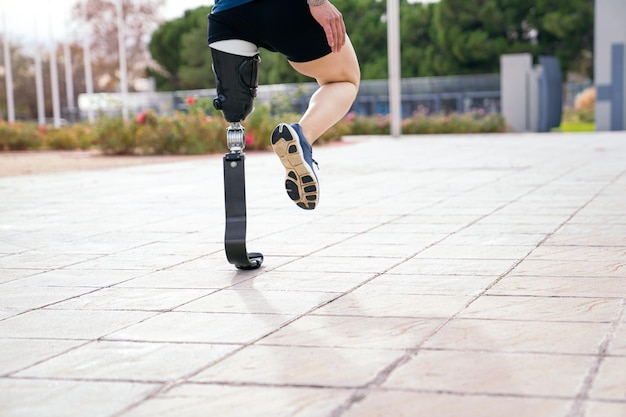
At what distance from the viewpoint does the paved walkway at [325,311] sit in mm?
2420

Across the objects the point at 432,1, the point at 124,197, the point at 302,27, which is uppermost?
the point at 432,1

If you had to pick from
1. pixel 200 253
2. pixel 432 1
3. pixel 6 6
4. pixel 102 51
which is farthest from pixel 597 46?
pixel 102 51

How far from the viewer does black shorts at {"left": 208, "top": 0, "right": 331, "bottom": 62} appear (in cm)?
412

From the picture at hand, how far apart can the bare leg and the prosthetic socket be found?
20cm

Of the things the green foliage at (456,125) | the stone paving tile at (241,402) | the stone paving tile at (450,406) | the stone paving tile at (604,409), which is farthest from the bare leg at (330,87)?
the green foliage at (456,125)

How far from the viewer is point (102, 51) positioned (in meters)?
54.5

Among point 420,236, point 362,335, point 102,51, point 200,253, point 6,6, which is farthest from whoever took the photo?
point 102,51

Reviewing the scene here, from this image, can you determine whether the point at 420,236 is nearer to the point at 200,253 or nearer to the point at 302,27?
the point at 200,253

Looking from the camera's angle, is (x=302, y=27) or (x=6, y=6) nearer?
(x=302, y=27)

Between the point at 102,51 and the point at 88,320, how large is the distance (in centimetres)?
5306

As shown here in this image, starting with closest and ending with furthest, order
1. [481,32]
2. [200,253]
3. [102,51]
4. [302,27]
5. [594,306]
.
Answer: [594,306]
[302,27]
[200,253]
[481,32]
[102,51]

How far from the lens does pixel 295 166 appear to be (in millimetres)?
3941

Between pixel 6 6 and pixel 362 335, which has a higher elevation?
pixel 6 6

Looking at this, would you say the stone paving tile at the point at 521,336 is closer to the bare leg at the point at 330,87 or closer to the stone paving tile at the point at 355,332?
the stone paving tile at the point at 355,332
